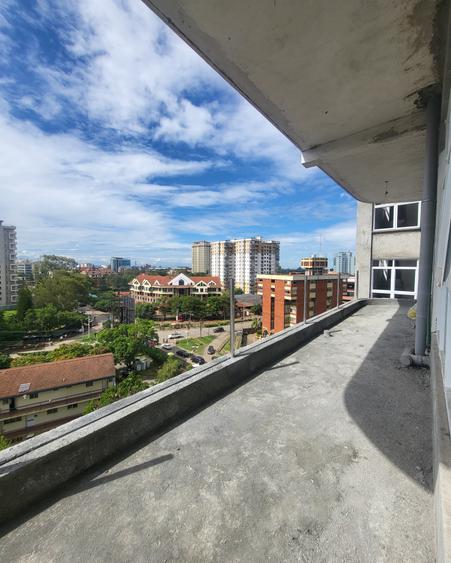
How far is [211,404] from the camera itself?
7.59 feet

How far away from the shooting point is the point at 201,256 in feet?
359

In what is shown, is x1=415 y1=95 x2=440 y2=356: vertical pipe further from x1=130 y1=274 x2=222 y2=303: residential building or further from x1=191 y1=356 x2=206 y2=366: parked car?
x1=130 y1=274 x2=222 y2=303: residential building

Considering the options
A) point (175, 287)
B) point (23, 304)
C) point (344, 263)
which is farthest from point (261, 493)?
point (175, 287)

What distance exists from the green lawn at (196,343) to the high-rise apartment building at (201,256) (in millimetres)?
71611

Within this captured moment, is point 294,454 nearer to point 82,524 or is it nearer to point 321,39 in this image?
point 82,524

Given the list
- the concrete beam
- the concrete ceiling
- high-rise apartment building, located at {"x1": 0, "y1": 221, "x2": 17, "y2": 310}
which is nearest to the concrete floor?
the concrete ceiling

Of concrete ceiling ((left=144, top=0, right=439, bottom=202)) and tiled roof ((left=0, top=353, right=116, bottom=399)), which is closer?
concrete ceiling ((left=144, top=0, right=439, bottom=202))

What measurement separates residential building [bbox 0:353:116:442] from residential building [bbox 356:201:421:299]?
56.1ft

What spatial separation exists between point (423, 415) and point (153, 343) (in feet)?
109

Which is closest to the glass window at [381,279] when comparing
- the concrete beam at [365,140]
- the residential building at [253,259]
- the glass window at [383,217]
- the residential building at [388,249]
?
the residential building at [388,249]

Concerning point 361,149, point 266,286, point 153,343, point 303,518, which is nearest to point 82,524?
point 303,518

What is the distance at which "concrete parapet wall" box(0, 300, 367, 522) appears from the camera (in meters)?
1.28

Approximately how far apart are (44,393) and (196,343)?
21108 mm

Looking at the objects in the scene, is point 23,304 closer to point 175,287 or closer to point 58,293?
point 58,293
